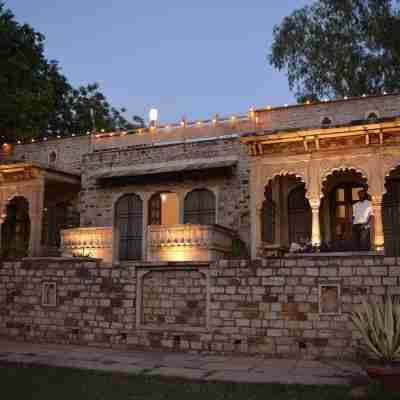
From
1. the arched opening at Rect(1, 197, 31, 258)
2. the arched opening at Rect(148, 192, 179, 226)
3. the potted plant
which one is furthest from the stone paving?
the arched opening at Rect(1, 197, 31, 258)

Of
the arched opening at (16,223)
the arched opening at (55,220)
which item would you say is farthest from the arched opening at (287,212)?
the arched opening at (16,223)

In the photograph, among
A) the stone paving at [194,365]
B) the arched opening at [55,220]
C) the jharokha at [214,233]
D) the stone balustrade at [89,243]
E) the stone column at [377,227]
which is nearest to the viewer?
the stone paving at [194,365]

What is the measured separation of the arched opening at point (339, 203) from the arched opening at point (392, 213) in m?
0.72

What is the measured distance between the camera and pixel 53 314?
13344mm

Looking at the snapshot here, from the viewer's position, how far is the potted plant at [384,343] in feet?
25.1

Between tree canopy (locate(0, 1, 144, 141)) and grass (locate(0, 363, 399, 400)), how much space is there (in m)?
14.2

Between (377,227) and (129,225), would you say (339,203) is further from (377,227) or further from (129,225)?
(129,225)

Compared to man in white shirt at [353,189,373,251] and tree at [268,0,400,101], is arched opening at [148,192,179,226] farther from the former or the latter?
tree at [268,0,400,101]

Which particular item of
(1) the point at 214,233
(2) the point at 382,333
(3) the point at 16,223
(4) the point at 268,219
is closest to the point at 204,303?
(1) the point at 214,233

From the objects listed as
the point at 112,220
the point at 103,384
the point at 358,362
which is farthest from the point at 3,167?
the point at 358,362

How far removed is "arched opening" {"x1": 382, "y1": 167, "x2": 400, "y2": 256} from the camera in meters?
14.1

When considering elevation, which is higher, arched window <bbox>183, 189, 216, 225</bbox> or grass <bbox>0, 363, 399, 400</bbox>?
arched window <bbox>183, 189, 216, 225</bbox>

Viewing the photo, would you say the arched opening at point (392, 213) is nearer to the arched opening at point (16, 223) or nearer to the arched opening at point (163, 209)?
the arched opening at point (163, 209)

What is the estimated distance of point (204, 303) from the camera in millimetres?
11859
